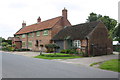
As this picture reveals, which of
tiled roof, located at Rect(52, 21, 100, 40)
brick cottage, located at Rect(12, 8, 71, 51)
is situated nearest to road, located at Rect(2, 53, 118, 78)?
tiled roof, located at Rect(52, 21, 100, 40)

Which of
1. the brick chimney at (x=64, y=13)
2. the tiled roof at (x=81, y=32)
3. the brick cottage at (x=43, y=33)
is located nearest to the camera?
the tiled roof at (x=81, y=32)

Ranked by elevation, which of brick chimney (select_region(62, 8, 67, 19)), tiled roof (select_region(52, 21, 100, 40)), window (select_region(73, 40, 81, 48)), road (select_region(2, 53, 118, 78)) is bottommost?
road (select_region(2, 53, 118, 78))

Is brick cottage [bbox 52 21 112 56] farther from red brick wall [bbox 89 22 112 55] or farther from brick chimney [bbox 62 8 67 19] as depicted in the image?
brick chimney [bbox 62 8 67 19]

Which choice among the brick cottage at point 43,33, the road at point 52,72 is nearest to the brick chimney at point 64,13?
the brick cottage at point 43,33

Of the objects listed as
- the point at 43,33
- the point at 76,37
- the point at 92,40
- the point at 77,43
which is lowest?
the point at 77,43

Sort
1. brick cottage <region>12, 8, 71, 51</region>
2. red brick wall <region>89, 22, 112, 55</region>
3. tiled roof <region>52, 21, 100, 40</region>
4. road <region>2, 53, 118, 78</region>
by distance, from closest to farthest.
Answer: road <region>2, 53, 118, 78</region> < red brick wall <region>89, 22, 112, 55</region> < tiled roof <region>52, 21, 100, 40</region> < brick cottage <region>12, 8, 71, 51</region>

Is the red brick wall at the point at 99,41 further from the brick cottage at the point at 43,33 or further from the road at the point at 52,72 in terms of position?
the road at the point at 52,72

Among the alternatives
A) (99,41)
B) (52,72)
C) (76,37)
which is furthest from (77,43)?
(52,72)

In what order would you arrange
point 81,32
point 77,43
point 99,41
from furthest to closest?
point 81,32 → point 77,43 → point 99,41

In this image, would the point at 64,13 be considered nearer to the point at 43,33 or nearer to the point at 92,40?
the point at 43,33

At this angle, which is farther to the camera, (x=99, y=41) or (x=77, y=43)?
(x=77, y=43)

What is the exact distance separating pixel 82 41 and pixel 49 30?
12.6 meters

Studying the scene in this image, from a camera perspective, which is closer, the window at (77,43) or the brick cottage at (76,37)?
the brick cottage at (76,37)

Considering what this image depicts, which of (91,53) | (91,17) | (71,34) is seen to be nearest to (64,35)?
(71,34)
